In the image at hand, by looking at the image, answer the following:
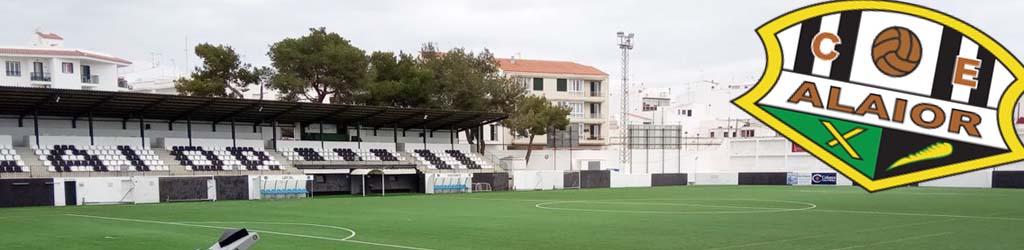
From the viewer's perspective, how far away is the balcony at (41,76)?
278 ft

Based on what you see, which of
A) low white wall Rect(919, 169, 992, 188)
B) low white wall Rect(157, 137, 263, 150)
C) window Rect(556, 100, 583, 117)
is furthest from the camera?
window Rect(556, 100, 583, 117)

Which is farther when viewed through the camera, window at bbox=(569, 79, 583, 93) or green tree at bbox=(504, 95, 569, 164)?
window at bbox=(569, 79, 583, 93)

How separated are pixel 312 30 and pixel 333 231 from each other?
43.2m

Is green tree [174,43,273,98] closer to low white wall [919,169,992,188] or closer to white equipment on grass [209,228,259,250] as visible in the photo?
low white wall [919,169,992,188]

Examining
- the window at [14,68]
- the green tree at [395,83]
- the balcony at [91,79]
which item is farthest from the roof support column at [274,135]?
the balcony at [91,79]

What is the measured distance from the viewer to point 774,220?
79.0 ft

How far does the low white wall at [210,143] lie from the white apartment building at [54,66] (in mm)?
44011


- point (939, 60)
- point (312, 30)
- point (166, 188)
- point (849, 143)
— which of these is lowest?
point (166, 188)

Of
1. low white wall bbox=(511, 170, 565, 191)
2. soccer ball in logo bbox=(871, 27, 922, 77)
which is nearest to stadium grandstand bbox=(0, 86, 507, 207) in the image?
low white wall bbox=(511, 170, 565, 191)

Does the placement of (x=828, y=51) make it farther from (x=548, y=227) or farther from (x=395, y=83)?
(x=395, y=83)

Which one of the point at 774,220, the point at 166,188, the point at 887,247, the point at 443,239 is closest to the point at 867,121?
the point at 887,247

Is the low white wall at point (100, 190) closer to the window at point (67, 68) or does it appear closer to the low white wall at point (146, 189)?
the low white wall at point (146, 189)

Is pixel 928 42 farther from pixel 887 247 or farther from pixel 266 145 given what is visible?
pixel 266 145

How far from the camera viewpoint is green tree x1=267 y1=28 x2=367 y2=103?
6062 cm
